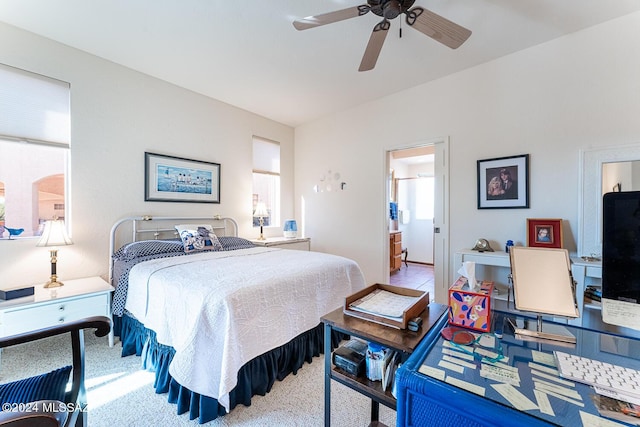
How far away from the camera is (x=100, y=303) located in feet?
7.57

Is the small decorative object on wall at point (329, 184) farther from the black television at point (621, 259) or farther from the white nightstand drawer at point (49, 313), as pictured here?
the black television at point (621, 259)

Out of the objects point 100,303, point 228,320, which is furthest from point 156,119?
point 228,320

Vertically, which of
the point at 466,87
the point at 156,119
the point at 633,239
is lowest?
the point at 633,239

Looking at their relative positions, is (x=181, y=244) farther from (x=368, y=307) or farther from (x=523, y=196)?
(x=523, y=196)

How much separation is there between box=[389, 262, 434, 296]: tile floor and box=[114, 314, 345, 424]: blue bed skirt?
2606 mm

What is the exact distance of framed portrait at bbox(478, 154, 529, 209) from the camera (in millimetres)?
2803

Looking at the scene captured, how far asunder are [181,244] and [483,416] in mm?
3028

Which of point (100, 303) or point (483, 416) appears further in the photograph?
point (100, 303)

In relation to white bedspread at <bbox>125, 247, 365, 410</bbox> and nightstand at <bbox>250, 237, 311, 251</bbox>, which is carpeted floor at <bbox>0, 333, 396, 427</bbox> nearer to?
white bedspread at <bbox>125, 247, 365, 410</bbox>

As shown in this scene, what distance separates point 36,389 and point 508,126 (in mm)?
4053

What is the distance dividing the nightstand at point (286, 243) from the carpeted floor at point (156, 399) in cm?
202

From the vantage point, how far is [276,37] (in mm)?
2510

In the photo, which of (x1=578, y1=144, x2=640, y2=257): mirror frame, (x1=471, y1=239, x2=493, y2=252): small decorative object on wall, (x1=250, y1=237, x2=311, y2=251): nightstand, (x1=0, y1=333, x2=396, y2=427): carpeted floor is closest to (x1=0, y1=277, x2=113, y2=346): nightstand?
(x1=0, y1=333, x2=396, y2=427): carpeted floor

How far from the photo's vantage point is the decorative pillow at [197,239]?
300cm
